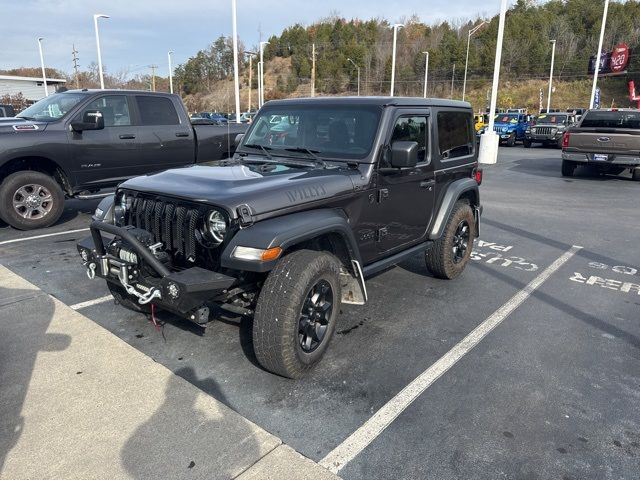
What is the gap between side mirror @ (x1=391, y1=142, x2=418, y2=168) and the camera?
153 inches

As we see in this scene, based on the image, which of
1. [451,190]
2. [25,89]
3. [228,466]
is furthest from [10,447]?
[25,89]

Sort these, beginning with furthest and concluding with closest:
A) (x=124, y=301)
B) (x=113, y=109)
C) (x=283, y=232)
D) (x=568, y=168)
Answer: (x=568, y=168)
(x=113, y=109)
(x=124, y=301)
(x=283, y=232)

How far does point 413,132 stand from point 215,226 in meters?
2.26

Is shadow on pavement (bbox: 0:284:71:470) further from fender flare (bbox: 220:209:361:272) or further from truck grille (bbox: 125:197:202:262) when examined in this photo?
fender flare (bbox: 220:209:361:272)

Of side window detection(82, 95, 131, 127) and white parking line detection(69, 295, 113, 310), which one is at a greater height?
side window detection(82, 95, 131, 127)

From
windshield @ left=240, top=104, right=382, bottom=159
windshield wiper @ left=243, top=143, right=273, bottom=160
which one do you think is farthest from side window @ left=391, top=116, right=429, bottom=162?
windshield wiper @ left=243, top=143, right=273, bottom=160

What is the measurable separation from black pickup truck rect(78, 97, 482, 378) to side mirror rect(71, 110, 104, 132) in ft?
11.2

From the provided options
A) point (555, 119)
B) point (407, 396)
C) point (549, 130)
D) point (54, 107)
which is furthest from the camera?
point (555, 119)

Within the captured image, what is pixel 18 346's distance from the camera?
3.74 m

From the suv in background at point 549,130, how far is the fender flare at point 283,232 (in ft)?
80.5

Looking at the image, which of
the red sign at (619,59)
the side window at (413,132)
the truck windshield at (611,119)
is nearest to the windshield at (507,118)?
the truck windshield at (611,119)

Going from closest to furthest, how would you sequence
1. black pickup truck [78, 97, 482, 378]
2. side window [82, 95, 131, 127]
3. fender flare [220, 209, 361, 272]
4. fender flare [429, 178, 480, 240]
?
fender flare [220, 209, 361, 272]
black pickup truck [78, 97, 482, 378]
fender flare [429, 178, 480, 240]
side window [82, 95, 131, 127]

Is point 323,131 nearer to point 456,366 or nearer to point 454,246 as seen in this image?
point 454,246

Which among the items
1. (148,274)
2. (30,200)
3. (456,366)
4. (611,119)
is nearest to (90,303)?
(148,274)
